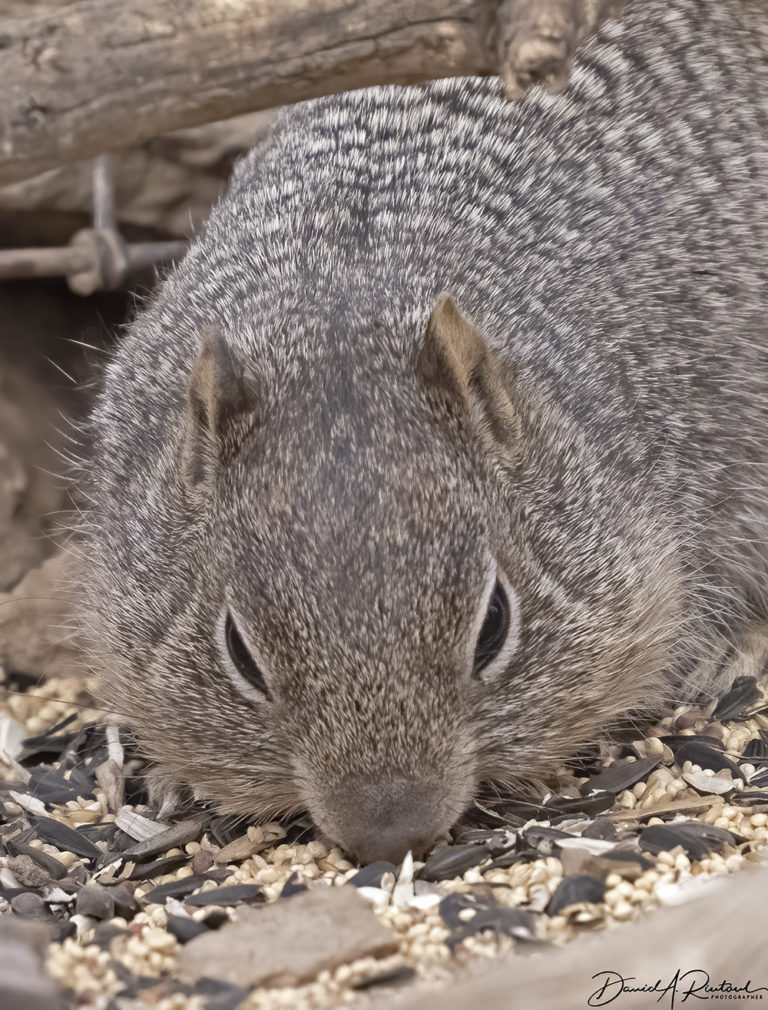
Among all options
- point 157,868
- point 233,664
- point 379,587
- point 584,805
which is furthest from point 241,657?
point 584,805

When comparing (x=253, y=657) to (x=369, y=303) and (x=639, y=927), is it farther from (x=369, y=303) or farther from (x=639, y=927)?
(x=639, y=927)

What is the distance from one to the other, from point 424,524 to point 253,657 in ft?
2.48

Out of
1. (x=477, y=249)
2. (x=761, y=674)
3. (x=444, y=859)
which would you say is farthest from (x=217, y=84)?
(x=761, y=674)

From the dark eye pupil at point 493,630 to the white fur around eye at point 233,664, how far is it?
2.55ft

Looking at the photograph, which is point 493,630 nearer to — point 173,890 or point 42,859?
point 173,890

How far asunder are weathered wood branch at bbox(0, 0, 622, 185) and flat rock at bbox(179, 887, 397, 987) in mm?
2813

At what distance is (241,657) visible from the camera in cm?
435

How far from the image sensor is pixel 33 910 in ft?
14.8

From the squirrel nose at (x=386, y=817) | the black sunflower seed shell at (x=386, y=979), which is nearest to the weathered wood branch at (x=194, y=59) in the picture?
the squirrel nose at (x=386, y=817)

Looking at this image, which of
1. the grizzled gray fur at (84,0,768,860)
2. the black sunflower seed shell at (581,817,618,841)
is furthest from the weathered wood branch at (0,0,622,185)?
the black sunflower seed shell at (581,817,618,841)

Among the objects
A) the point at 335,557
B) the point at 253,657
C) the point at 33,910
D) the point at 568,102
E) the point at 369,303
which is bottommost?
the point at 33,910

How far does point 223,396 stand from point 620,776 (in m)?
2.23

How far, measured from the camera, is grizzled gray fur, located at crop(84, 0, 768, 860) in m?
4.07

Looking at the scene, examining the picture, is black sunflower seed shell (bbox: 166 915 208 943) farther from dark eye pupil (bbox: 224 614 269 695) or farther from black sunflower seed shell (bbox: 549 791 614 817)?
black sunflower seed shell (bbox: 549 791 614 817)
